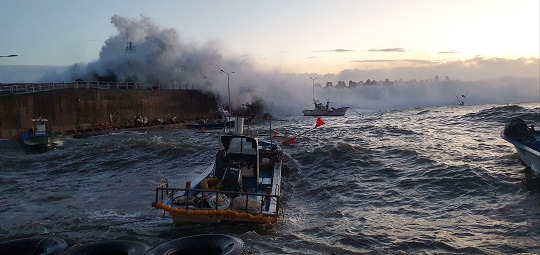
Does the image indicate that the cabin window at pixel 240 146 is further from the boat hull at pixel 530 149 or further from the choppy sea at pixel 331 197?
the boat hull at pixel 530 149

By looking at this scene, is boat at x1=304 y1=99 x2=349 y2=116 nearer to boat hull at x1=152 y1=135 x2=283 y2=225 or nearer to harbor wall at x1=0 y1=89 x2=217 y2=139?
harbor wall at x1=0 y1=89 x2=217 y2=139

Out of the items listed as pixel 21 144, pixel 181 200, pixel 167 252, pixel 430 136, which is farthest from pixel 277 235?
pixel 21 144

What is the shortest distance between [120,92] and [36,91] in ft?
32.5

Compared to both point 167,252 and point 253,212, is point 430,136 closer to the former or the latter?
point 253,212

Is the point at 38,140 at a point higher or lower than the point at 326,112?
higher

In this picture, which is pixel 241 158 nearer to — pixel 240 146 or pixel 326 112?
pixel 240 146

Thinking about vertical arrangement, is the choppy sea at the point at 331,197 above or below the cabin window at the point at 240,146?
below

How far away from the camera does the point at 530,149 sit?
16.8 m

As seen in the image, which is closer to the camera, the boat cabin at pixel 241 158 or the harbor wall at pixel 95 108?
the boat cabin at pixel 241 158

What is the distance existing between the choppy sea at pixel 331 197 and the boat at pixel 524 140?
24.1 inches

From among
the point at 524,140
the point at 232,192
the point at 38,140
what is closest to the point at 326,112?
the point at 38,140

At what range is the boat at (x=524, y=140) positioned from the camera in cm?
1678

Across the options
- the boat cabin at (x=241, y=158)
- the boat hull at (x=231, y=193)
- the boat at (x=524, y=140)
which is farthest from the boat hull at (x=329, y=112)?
the boat cabin at (x=241, y=158)

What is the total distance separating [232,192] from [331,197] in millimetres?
5672
